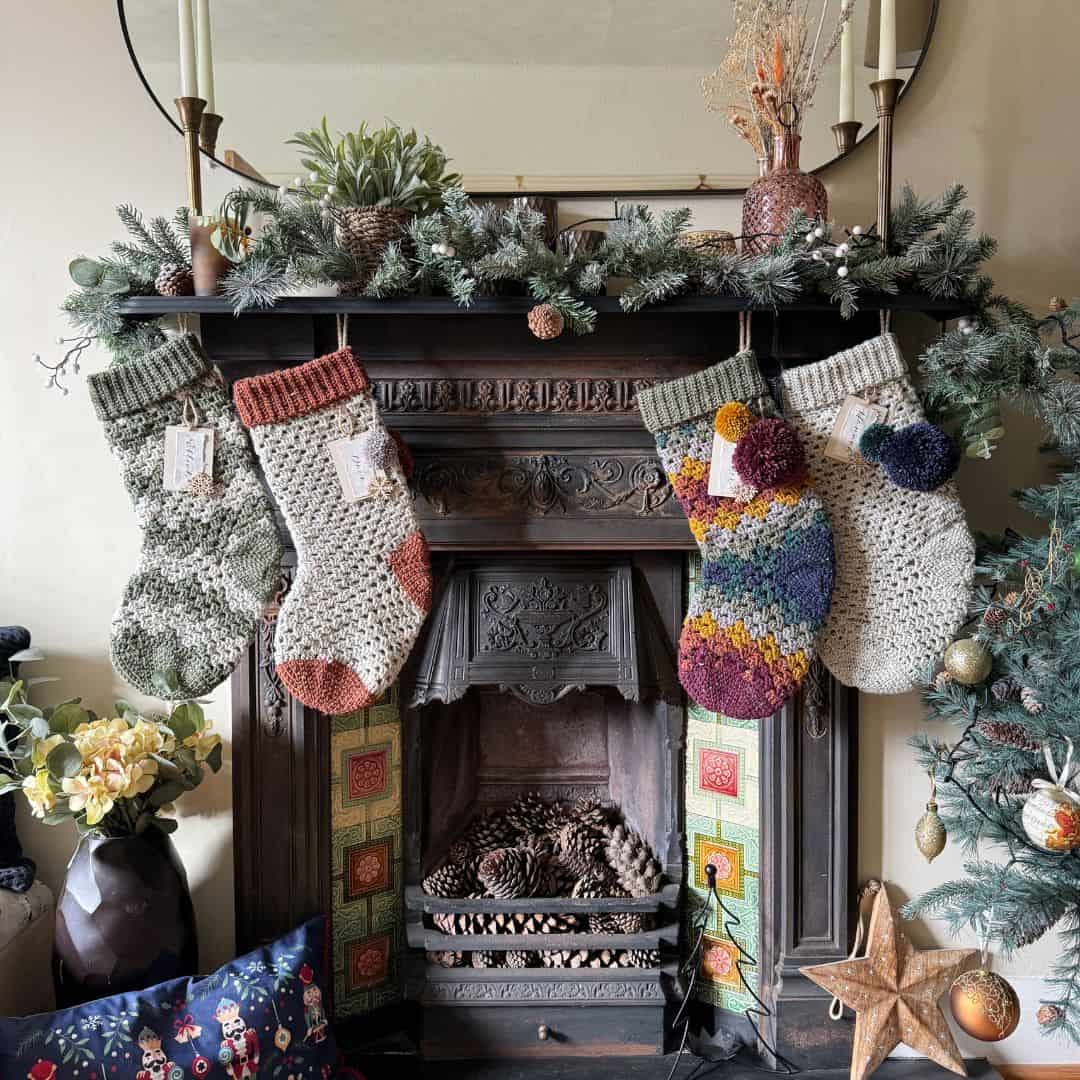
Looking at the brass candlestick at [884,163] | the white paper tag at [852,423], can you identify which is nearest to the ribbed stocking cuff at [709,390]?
the white paper tag at [852,423]

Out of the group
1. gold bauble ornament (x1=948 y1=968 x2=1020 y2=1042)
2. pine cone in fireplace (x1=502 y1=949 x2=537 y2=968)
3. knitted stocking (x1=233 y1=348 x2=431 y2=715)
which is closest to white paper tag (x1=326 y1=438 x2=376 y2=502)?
knitted stocking (x1=233 y1=348 x2=431 y2=715)

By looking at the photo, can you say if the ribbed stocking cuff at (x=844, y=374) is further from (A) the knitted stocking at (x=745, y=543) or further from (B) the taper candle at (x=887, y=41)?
(B) the taper candle at (x=887, y=41)

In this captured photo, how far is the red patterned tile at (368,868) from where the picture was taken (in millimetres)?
1723

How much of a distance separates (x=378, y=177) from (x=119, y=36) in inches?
24.1

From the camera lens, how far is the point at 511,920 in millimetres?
→ 1790

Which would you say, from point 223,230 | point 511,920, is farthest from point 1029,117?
point 511,920

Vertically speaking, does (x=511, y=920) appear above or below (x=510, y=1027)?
above

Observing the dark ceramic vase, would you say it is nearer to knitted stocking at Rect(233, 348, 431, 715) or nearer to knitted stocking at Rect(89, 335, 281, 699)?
knitted stocking at Rect(89, 335, 281, 699)

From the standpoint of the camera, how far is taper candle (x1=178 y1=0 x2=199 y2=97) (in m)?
1.39

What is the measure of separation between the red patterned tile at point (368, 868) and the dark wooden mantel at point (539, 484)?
66mm

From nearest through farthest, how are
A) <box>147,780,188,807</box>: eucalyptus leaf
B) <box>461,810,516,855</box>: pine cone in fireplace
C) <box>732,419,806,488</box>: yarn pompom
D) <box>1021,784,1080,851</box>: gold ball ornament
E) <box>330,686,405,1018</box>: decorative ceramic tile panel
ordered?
<box>1021,784,1080,851</box>: gold ball ornament < <box>732,419,806,488</box>: yarn pompom < <box>147,780,188,807</box>: eucalyptus leaf < <box>330,686,405,1018</box>: decorative ceramic tile panel < <box>461,810,516,855</box>: pine cone in fireplace

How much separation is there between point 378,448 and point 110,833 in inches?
30.9

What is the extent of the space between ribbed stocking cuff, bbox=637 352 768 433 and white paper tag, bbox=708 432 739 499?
0.18 ft

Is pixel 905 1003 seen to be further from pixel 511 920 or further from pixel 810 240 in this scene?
pixel 810 240
